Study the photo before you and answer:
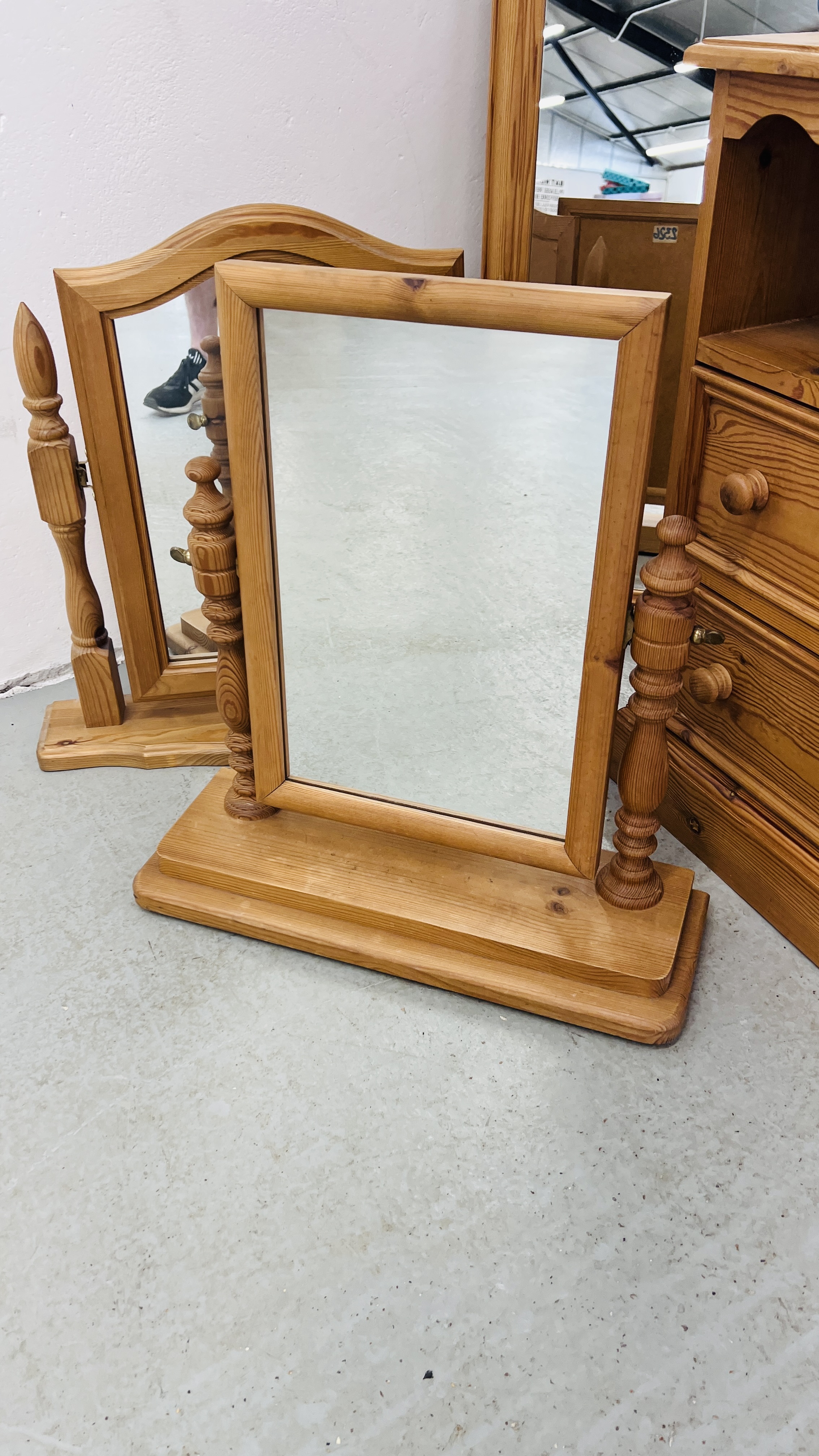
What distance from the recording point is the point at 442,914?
1.26 metres

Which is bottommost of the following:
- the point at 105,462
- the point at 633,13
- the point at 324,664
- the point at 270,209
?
the point at 324,664

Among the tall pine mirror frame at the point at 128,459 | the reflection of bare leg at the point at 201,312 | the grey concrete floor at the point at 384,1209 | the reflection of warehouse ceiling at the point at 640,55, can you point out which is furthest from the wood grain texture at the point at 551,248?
the grey concrete floor at the point at 384,1209

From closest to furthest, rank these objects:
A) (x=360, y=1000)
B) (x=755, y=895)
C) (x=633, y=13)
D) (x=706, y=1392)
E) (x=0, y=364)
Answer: (x=706, y=1392), (x=360, y=1000), (x=755, y=895), (x=633, y=13), (x=0, y=364)

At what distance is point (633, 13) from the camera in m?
1.50

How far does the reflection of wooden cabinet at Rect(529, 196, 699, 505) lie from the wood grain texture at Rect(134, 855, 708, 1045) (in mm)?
1086

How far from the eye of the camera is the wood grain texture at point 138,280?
1330mm

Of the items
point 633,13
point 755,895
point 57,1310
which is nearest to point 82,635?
point 57,1310

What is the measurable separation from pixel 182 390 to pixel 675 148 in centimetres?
80

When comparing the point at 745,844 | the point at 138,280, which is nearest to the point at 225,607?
the point at 138,280

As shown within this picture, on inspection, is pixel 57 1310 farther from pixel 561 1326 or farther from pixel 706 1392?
pixel 706 1392

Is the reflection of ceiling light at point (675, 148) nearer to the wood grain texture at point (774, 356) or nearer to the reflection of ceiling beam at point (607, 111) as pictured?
the reflection of ceiling beam at point (607, 111)

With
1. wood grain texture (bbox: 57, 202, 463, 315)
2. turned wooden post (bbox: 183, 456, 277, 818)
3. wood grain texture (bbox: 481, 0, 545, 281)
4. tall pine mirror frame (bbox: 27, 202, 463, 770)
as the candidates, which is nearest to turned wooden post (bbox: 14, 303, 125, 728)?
tall pine mirror frame (bbox: 27, 202, 463, 770)

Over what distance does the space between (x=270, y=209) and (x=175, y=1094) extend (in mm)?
1096

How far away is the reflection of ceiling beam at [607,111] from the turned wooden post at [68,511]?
91 centimetres
